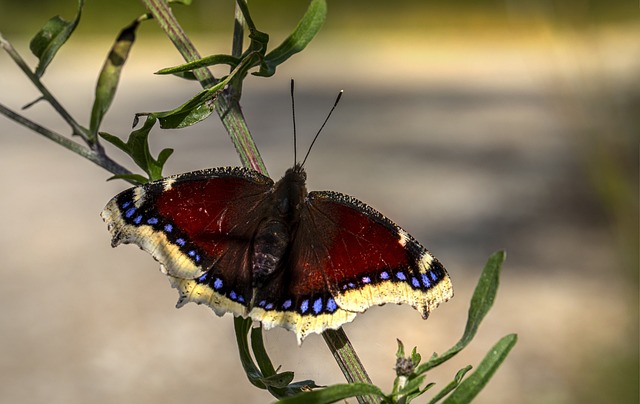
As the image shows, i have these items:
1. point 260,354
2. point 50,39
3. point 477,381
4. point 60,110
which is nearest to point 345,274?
point 260,354

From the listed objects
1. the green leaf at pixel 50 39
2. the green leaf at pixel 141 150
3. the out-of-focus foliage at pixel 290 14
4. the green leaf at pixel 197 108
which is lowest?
the green leaf at pixel 197 108

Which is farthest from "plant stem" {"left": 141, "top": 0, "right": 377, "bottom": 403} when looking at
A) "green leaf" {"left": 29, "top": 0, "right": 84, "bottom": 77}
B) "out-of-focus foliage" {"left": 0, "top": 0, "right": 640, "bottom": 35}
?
"out-of-focus foliage" {"left": 0, "top": 0, "right": 640, "bottom": 35}

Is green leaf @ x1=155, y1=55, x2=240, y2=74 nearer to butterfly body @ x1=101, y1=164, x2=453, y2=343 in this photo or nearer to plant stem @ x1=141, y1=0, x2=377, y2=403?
plant stem @ x1=141, y1=0, x2=377, y2=403

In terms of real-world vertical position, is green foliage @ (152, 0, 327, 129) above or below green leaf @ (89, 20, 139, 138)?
below

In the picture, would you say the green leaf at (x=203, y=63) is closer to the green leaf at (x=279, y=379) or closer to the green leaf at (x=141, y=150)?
the green leaf at (x=141, y=150)

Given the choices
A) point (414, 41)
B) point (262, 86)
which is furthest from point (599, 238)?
point (414, 41)

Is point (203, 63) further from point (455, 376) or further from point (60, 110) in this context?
point (455, 376)

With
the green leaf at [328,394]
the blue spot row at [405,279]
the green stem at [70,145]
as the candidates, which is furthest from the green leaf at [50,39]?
the green leaf at [328,394]
